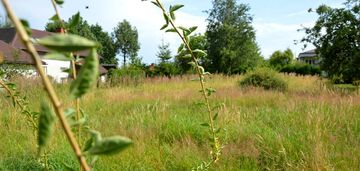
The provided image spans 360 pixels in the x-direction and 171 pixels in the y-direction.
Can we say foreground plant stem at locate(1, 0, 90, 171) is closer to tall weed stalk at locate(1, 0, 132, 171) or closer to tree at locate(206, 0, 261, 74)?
tall weed stalk at locate(1, 0, 132, 171)

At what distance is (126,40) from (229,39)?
21.8 metres

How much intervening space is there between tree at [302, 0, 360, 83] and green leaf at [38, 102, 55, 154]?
11.2 m

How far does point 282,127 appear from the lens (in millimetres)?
4324

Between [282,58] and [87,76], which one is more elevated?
[282,58]

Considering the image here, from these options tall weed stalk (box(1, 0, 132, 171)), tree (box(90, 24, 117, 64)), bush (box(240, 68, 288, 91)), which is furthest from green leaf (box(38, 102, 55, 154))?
tree (box(90, 24, 117, 64))

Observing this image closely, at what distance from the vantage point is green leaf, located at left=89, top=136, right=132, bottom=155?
315mm

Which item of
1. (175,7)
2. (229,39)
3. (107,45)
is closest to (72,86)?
(175,7)

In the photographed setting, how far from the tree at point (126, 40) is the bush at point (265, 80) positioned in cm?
4111

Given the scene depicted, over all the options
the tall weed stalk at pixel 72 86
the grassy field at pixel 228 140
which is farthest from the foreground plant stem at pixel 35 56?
the grassy field at pixel 228 140

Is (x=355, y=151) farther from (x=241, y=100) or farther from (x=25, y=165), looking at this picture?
(x=241, y=100)

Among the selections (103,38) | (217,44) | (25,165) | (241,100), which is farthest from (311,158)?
(103,38)

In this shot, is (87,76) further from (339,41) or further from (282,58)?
(282,58)

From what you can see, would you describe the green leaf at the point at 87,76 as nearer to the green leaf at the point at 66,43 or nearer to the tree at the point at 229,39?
the green leaf at the point at 66,43

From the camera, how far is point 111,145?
32 cm
